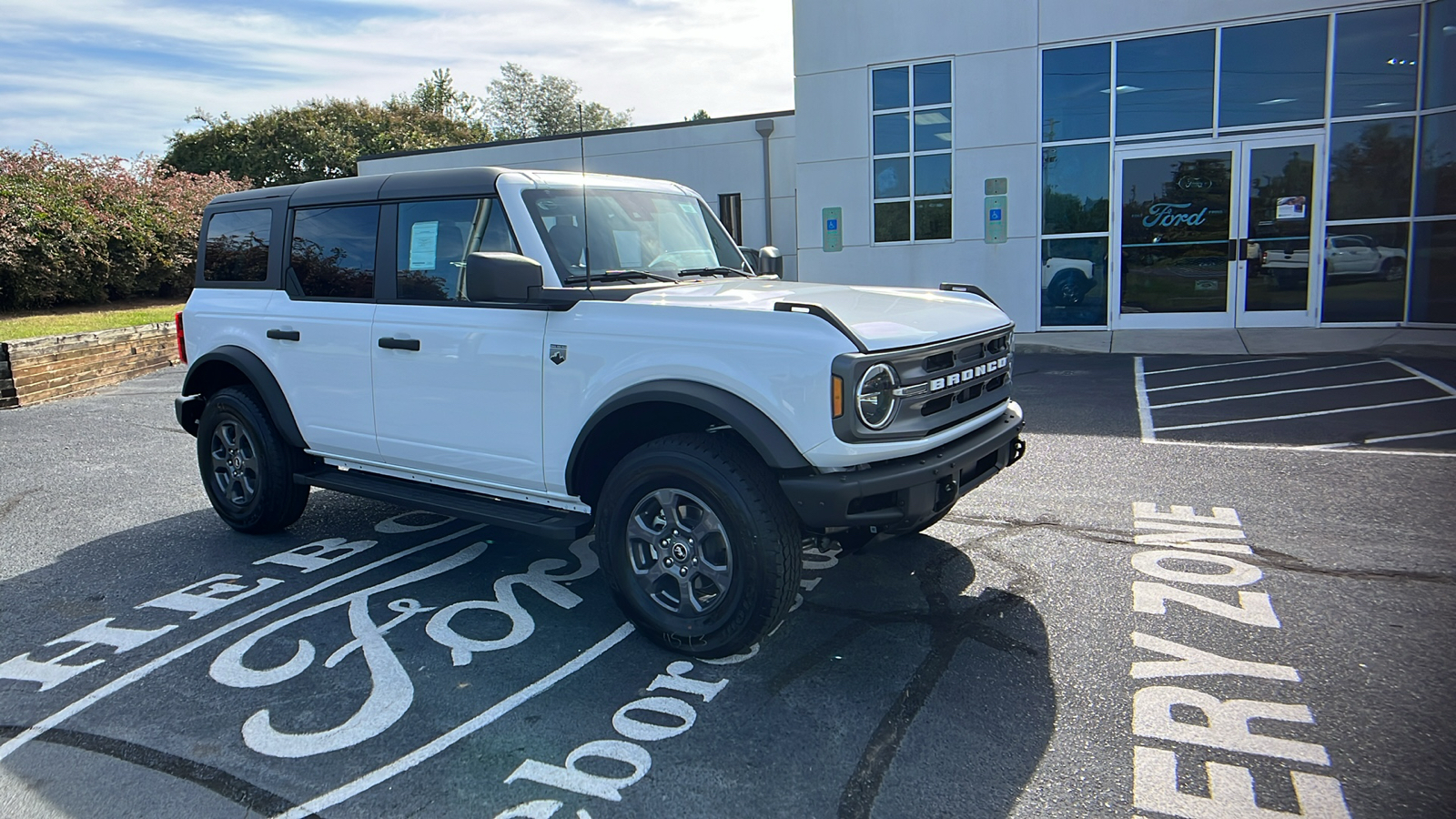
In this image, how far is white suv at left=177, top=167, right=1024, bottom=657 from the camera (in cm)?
363

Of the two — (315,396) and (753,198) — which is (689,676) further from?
(753,198)

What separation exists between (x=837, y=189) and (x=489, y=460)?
12316 millimetres

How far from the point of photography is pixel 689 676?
3811 millimetres

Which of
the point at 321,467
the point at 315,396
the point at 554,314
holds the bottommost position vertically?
the point at 321,467

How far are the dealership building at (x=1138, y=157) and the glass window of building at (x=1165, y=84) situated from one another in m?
0.03

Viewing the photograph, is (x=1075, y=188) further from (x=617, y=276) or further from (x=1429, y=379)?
(x=617, y=276)

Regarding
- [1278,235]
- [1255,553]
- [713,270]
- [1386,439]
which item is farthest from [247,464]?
[1278,235]

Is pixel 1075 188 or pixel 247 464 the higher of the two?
pixel 1075 188

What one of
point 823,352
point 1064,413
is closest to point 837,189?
point 1064,413

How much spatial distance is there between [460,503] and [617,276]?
135cm

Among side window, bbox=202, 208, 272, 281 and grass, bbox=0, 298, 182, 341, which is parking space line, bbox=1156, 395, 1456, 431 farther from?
grass, bbox=0, 298, 182, 341

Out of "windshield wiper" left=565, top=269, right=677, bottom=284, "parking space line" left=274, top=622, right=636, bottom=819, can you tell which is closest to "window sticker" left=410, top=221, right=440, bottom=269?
"windshield wiper" left=565, top=269, right=677, bottom=284

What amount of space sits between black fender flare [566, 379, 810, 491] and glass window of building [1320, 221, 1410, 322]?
12450mm

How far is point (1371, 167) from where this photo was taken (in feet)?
41.4
